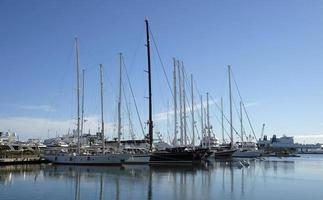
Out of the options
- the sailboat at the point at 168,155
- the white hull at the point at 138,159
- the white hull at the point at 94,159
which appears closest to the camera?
the white hull at the point at 94,159

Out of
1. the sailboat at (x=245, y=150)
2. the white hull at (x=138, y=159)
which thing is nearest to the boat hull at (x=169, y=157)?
the white hull at (x=138, y=159)

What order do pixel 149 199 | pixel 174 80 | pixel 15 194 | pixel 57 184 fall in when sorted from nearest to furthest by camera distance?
pixel 149 199 < pixel 15 194 < pixel 57 184 < pixel 174 80

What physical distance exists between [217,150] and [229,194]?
74348 millimetres

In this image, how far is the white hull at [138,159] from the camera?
73.4 m

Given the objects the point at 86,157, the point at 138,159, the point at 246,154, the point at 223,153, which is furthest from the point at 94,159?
the point at 246,154

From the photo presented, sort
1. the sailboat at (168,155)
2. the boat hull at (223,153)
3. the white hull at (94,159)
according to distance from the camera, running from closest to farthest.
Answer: the white hull at (94,159)
the sailboat at (168,155)
the boat hull at (223,153)

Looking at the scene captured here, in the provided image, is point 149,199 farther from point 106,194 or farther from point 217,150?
point 217,150

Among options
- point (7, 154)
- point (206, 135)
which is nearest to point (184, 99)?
point (206, 135)

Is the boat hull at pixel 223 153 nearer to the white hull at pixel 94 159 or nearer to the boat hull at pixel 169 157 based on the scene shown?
the boat hull at pixel 169 157

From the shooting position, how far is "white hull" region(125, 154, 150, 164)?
73.4 meters

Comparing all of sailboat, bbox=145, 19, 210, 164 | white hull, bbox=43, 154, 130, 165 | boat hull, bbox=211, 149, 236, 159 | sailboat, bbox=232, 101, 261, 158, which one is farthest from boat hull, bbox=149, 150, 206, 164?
sailboat, bbox=232, 101, 261, 158

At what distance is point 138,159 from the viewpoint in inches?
2906

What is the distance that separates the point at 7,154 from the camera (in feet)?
264

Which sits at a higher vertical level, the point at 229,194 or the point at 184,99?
the point at 184,99
